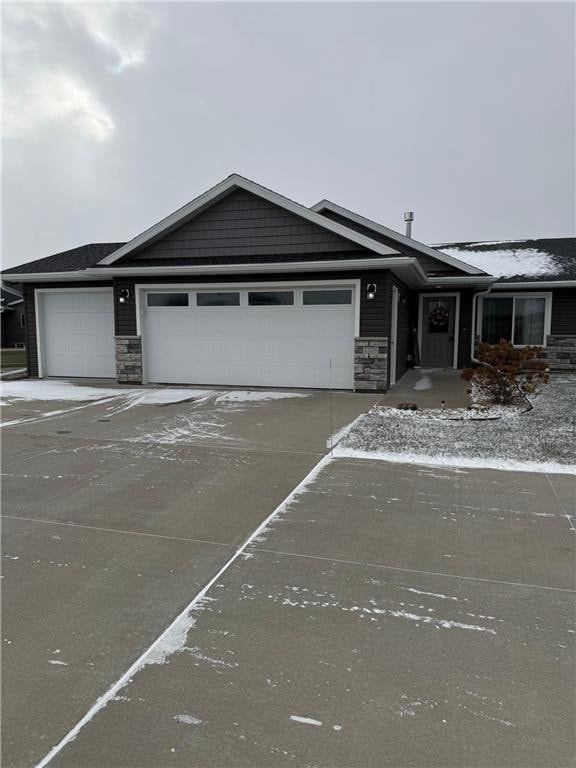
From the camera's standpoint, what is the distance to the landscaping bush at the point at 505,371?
9117 mm

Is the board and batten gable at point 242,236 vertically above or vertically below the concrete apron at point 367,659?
above

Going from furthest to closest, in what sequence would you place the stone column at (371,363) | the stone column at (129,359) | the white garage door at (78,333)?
1. the white garage door at (78,333)
2. the stone column at (129,359)
3. the stone column at (371,363)

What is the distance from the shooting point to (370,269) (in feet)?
34.8

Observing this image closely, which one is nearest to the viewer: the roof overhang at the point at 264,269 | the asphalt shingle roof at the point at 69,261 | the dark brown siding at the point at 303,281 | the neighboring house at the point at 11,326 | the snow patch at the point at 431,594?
the snow patch at the point at 431,594

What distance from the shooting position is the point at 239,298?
38.7 ft

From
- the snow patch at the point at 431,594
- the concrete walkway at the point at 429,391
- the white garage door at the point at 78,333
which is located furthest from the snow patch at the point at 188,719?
the white garage door at the point at 78,333

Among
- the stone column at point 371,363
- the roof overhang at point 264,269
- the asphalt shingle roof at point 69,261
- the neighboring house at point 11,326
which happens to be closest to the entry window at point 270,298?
the roof overhang at point 264,269

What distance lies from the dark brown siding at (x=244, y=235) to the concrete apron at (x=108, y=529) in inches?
179

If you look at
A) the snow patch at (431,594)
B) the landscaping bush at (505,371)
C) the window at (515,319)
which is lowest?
the snow patch at (431,594)

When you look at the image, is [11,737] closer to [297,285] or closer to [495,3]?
[297,285]

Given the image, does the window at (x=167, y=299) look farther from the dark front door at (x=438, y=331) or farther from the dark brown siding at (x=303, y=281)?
the dark front door at (x=438, y=331)

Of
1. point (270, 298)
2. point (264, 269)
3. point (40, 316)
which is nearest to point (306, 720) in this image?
point (264, 269)

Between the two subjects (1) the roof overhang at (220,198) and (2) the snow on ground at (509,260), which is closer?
(1) the roof overhang at (220,198)

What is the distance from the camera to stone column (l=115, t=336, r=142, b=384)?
40.5 feet
